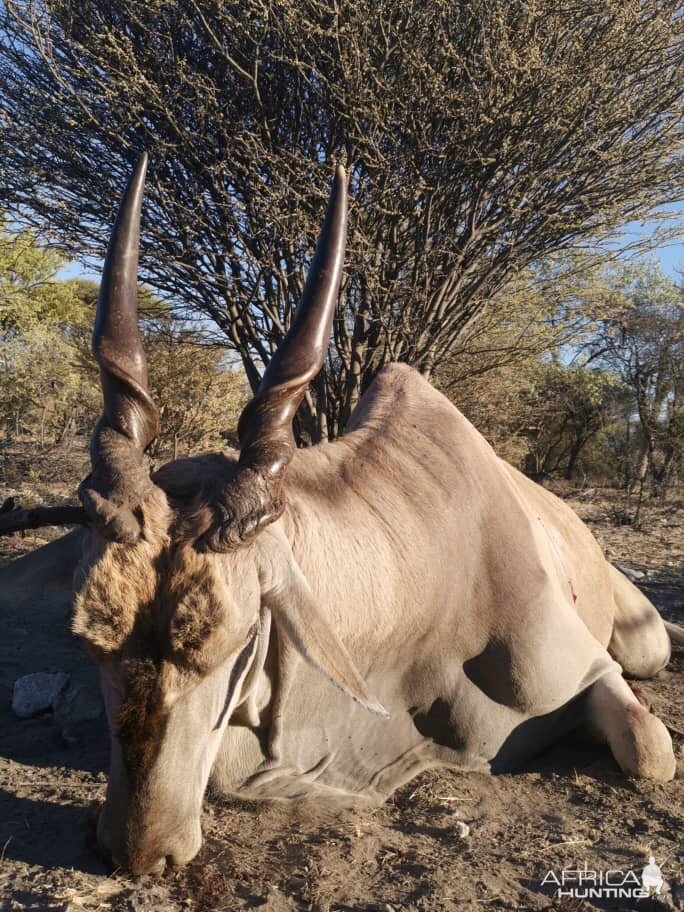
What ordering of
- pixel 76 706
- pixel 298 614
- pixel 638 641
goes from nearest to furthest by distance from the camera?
pixel 298 614 → pixel 76 706 → pixel 638 641

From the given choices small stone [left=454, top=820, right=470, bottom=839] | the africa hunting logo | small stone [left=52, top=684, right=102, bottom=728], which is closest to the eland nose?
small stone [left=454, top=820, right=470, bottom=839]

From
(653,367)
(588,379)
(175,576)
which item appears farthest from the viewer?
(588,379)

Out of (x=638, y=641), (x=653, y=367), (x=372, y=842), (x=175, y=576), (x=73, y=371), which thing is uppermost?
(x=653, y=367)

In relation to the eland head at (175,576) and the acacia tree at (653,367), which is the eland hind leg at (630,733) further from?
the acacia tree at (653,367)

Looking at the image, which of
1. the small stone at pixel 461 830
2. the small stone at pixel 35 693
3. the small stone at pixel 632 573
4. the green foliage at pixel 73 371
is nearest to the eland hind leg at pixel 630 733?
the small stone at pixel 461 830

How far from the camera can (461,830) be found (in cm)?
267

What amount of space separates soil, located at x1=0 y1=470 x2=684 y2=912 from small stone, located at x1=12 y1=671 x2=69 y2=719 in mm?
123

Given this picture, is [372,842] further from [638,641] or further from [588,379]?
[588,379]

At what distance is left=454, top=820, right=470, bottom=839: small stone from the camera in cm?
266

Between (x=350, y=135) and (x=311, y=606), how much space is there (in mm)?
6584

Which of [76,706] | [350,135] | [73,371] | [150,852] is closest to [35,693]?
[76,706]

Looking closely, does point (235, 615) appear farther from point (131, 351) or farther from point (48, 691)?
point (48, 691)

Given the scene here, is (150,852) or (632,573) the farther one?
(632,573)

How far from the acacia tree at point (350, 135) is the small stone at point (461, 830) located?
632 cm
